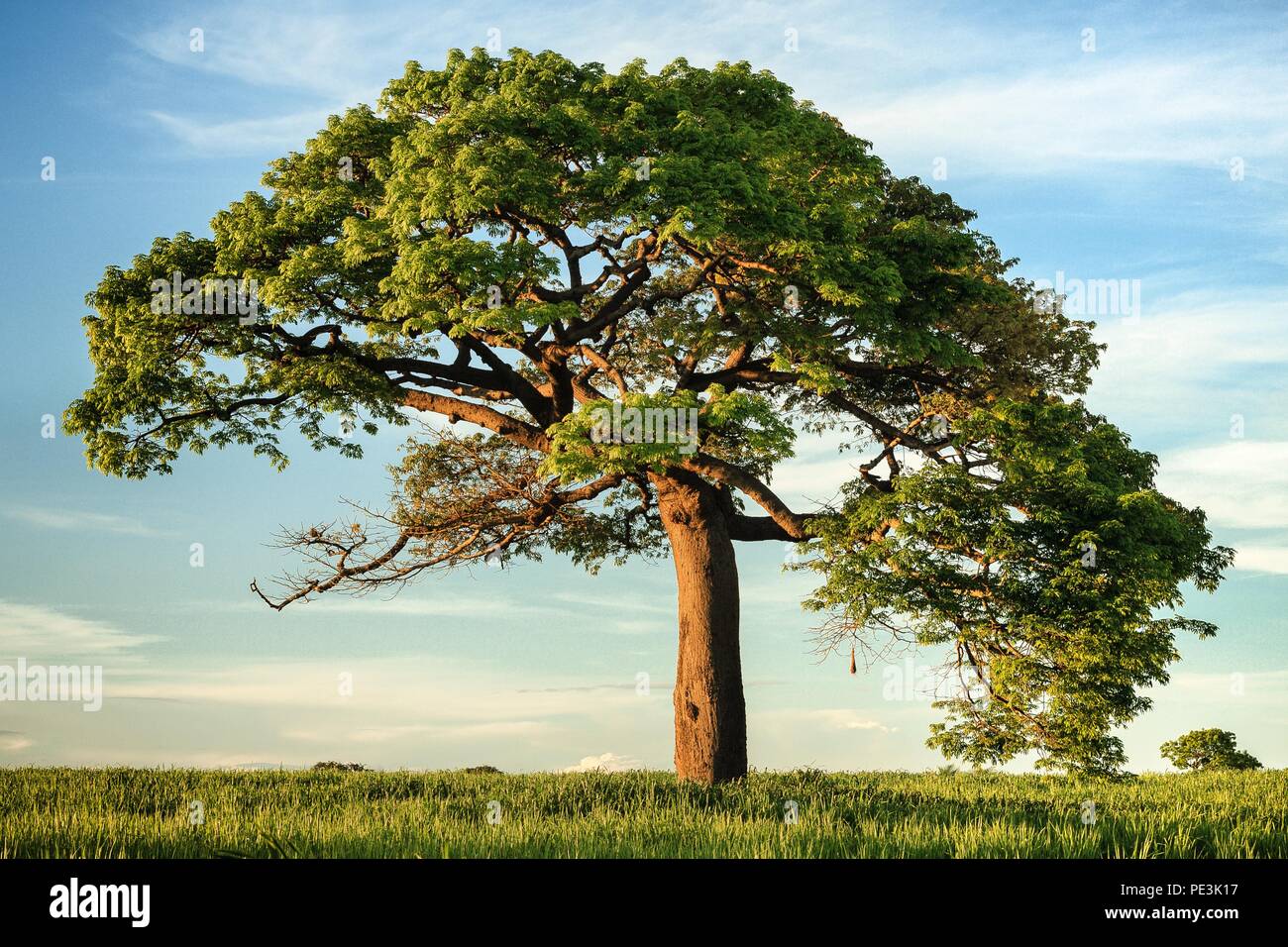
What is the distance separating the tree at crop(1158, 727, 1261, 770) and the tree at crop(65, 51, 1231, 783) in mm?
9722

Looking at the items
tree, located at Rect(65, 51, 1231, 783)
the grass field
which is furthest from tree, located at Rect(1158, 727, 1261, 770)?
tree, located at Rect(65, 51, 1231, 783)

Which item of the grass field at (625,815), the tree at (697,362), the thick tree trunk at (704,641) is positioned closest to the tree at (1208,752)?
the grass field at (625,815)

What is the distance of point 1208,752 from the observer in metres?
25.8

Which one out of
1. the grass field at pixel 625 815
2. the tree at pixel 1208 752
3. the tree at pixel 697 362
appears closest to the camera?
→ the grass field at pixel 625 815

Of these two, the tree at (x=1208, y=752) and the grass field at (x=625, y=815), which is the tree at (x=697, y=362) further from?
the tree at (x=1208, y=752)

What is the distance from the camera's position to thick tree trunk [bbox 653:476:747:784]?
58.0 ft

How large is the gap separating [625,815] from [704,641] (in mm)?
4628

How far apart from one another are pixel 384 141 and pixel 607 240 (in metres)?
3.93

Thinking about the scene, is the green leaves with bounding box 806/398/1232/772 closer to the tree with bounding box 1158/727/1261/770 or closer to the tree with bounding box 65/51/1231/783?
the tree with bounding box 65/51/1231/783

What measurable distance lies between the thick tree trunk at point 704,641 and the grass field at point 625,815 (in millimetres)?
813

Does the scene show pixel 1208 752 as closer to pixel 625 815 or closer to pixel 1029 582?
pixel 1029 582

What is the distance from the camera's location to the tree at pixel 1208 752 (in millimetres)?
25312
